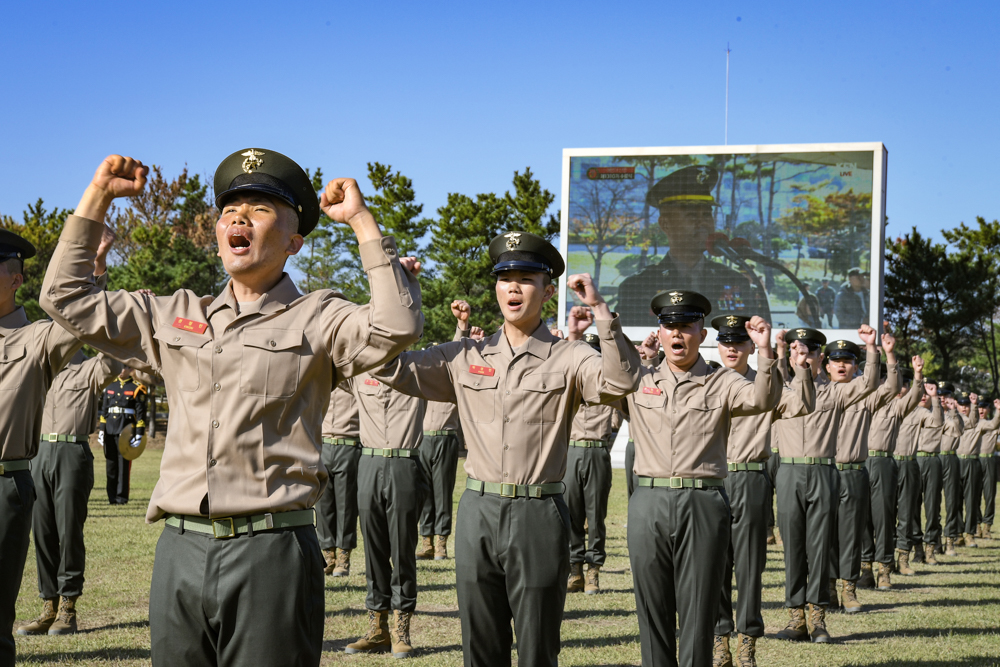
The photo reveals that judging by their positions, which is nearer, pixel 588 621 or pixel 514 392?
pixel 514 392

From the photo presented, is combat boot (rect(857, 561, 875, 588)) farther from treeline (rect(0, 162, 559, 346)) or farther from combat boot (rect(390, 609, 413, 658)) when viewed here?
treeline (rect(0, 162, 559, 346))

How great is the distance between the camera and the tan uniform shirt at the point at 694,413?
245 inches

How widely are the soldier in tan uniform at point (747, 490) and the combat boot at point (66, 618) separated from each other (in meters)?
5.02

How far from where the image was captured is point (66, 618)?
7848 mm

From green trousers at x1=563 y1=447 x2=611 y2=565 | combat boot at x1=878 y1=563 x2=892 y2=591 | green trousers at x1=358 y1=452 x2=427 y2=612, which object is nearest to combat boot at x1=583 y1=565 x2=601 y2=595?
green trousers at x1=563 y1=447 x2=611 y2=565

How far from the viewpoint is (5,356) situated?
17.5 ft

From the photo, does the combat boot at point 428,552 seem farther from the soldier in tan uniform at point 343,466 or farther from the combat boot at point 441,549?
the soldier in tan uniform at point 343,466

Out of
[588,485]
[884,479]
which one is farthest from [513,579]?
[884,479]

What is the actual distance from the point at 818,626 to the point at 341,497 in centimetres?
509

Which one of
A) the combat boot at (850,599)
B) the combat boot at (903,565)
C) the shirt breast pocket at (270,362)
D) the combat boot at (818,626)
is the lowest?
the combat boot at (903,565)

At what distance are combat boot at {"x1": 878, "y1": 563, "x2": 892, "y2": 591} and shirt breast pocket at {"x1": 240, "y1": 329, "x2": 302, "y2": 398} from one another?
1039 cm

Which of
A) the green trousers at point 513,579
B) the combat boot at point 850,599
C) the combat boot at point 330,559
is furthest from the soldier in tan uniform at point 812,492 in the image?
the combat boot at point 330,559

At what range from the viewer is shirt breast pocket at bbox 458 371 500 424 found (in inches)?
209

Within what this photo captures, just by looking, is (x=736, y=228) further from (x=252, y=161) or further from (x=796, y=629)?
(x=252, y=161)
